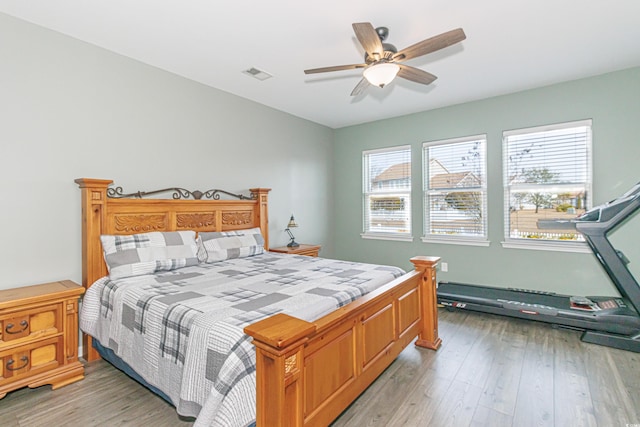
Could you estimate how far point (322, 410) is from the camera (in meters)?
1.63

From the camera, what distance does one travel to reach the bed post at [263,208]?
13.8 feet

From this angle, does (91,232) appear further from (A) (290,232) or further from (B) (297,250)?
(A) (290,232)

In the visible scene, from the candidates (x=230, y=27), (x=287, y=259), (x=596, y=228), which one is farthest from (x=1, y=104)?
(x=596, y=228)

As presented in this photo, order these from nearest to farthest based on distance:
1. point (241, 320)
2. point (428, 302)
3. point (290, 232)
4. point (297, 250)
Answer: point (241, 320), point (428, 302), point (297, 250), point (290, 232)

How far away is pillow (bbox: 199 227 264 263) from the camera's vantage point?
328 centimetres

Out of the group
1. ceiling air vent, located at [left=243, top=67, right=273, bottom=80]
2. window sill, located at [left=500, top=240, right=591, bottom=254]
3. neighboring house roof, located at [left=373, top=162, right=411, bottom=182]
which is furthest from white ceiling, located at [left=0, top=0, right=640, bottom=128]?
window sill, located at [left=500, top=240, right=591, bottom=254]

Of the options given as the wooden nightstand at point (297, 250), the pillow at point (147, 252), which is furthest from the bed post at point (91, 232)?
the wooden nightstand at point (297, 250)

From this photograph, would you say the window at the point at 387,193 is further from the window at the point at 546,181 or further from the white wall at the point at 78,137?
the white wall at the point at 78,137

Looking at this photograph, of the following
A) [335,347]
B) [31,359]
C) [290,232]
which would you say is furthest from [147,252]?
[290,232]

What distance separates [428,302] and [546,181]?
2.45 m

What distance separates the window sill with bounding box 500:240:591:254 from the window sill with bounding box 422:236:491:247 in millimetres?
241

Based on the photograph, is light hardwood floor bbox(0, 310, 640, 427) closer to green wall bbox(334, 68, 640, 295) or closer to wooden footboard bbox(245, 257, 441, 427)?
wooden footboard bbox(245, 257, 441, 427)

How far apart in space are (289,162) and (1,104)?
3.22m

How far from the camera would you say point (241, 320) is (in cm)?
162
